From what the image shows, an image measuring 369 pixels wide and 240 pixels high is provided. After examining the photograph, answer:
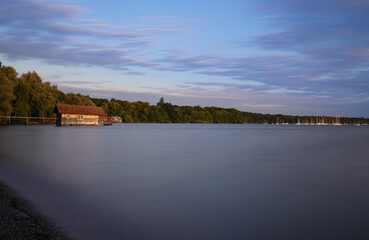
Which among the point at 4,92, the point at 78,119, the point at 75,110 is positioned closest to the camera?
the point at 4,92

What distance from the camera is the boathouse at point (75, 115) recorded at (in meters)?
74.6

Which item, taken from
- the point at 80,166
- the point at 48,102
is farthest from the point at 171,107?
the point at 80,166

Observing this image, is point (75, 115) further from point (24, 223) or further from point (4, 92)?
point (24, 223)

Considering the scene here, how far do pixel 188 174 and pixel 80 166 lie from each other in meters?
6.54

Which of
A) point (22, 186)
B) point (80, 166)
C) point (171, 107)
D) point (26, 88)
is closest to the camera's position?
point (22, 186)

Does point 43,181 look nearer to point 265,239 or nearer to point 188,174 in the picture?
point 188,174

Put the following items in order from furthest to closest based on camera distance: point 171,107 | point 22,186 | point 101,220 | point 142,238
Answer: point 171,107, point 22,186, point 101,220, point 142,238

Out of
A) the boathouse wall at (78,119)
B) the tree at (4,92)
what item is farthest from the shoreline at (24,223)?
the boathouse wall at (78,119)

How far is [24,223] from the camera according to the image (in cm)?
696

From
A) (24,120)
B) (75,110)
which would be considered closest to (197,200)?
(75,110)

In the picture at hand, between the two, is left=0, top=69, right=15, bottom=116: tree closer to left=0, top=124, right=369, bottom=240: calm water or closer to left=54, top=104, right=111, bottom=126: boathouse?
left=54, top=104, right=111, bottom=126: boathouse

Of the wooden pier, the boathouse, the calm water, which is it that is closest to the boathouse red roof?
the boathouse

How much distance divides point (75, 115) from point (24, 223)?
74.7m

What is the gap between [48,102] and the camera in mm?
82812
